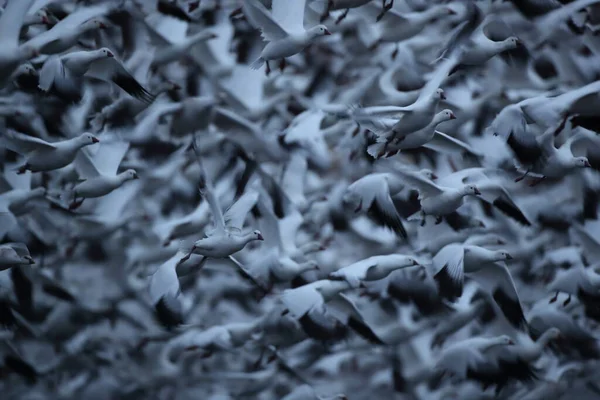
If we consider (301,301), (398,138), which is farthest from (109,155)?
(398,138)

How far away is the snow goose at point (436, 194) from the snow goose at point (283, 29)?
51.7 inches

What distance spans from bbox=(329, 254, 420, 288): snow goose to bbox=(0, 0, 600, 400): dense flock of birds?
0.02 metres

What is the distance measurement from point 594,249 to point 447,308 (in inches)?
56.4

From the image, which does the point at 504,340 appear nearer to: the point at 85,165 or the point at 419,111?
the point at 419,111

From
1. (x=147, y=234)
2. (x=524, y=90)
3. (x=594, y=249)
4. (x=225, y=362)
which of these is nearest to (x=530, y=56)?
(x=524, y=90)

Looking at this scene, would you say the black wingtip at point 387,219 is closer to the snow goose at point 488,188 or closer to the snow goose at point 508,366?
the snow goose at point 488,188

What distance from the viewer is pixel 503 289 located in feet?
22.5

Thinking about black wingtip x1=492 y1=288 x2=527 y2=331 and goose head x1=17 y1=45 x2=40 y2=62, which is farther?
black wingtip x1=492 y1=288 x2=527 y2=331

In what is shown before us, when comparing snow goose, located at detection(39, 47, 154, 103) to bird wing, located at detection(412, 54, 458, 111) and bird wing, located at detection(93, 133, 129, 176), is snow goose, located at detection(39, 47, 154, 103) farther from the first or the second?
bird wing, located at detection(412, 54, 458, 111)

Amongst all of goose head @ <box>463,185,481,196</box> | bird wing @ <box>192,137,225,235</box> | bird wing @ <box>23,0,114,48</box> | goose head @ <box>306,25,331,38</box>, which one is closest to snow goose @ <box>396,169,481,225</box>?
goose head @ <box>463,185,481,196</box>

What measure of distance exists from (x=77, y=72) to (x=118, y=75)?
1.03 feet

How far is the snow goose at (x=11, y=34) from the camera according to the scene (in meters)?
5.46

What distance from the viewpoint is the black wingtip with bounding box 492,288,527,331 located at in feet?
21.8

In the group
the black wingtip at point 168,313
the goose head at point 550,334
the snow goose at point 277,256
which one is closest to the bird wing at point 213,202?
the black wingtip at point 168,313
